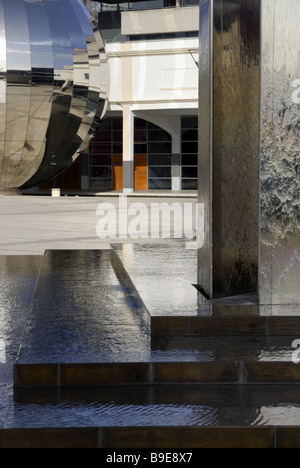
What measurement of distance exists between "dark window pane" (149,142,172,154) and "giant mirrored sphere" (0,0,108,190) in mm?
38129

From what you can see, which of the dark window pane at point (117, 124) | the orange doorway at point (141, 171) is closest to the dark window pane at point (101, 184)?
the orange doorway at point (141, 171)

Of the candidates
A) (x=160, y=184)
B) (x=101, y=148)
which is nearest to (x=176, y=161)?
(x=160, y=184)

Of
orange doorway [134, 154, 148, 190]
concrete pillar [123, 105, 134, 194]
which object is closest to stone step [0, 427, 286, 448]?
concrete pillar [123, 105, 134, 194]

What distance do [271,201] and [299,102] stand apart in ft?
2.51

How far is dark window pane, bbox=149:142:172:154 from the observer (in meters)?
44.9

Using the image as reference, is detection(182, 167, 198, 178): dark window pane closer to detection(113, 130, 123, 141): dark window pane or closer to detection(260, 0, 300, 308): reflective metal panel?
detection(113, 130, 123, 141): dark window pane

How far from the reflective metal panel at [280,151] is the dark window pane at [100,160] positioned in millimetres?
41478

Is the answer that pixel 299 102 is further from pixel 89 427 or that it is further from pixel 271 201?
pixel 89 427

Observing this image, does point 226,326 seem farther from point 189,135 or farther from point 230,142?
point 189,135

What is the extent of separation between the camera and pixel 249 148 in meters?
6.58

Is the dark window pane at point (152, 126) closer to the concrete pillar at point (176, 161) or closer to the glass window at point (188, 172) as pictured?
the concrete pillar at point (176, 161)

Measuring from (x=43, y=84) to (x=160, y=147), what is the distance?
39316 millimetres

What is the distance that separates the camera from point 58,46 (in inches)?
248

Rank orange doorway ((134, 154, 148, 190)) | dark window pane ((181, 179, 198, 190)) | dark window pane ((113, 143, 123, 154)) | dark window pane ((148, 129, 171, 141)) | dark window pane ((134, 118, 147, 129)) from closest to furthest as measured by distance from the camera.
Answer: dark window pane ((181, 179, 198, 190)) → dark window pane ((148, 129, 171, 141)) → dark window pane ((134, 118, 147, 129)) → orange doorway ((134, 154, 148, 190)) → dark window pane ((113, 143, 123, 154))
